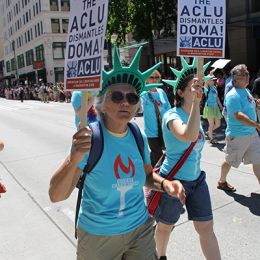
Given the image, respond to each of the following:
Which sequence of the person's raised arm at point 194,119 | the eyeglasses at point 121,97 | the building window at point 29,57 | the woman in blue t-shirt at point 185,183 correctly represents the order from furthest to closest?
the building window at point 29,57
the woman in blue t-shirt at point 185,183
the person's raised arm at point 194,119
the eyeglasses at point 121,97

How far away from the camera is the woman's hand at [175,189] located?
8.28 feet

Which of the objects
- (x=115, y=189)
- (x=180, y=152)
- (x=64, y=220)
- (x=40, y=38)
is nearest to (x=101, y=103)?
(x=115, y=189)

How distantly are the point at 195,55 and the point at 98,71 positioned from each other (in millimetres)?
1315

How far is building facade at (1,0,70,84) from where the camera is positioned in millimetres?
50531

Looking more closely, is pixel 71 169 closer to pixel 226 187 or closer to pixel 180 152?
pixel 180 152

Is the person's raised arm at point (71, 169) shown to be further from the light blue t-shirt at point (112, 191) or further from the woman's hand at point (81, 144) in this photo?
the light blue t-shirt at point (112, 191)

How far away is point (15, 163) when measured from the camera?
8352mm

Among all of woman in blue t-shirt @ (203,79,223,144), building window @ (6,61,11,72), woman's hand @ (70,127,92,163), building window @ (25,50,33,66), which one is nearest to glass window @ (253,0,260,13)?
woman in blue t-shirt @ (203,79,223,144)

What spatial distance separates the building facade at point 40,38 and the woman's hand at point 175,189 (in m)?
43.8

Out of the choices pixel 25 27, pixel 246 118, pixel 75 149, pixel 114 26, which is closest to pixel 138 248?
pixel 75 149

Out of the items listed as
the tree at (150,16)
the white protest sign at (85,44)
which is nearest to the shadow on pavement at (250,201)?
the white protest sign at (85,44)

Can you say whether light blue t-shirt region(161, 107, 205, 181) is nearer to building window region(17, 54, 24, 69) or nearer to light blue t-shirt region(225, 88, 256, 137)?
light blue t-shirt region(225, 88, 256, 137)

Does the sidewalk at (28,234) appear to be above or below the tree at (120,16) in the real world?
below

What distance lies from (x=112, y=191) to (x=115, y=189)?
2 centimetres
